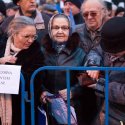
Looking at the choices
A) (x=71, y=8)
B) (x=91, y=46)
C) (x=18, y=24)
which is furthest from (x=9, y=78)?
(x=71, y=8)

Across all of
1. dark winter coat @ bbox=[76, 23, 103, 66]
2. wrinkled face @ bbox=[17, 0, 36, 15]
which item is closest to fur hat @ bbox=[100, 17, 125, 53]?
dark winter coat @ bbox=[76, 23, 103, 66]

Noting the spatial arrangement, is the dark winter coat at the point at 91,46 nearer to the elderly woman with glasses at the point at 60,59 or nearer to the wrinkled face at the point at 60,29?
the elderly woman with glasses at the point at 60,59

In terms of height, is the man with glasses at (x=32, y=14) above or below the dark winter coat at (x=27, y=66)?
above

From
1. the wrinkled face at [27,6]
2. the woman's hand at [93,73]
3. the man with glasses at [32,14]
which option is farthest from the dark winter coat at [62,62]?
the wrinkled face at [27,6]

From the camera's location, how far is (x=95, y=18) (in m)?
4.66

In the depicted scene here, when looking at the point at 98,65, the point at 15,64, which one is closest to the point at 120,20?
the point at 98,65

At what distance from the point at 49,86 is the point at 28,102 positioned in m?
0.28

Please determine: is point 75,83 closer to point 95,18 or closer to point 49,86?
point 49,86

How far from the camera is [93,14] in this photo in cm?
468

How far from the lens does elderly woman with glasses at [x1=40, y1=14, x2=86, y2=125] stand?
4098 mm

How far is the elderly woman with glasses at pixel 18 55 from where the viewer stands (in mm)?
3941

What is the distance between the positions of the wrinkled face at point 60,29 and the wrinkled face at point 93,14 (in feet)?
1.25

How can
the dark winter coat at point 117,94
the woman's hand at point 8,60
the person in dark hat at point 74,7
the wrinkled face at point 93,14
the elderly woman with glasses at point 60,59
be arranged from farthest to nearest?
the person in dark hat at point 74,7 → the wrinkled face at point 93,14 → the elderly woman with glasses at point 60,59 → the woman's hand at point 8,60 → the dark winter coat at point 117,94

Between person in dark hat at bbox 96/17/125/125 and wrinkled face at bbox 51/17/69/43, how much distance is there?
0.68 m
